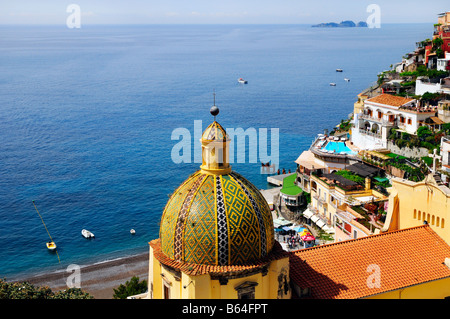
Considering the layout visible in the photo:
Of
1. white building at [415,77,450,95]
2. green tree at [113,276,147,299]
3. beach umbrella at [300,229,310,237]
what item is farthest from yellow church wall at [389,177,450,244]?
white building at [415,77,450,95]

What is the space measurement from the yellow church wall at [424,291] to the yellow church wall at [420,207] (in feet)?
6.63

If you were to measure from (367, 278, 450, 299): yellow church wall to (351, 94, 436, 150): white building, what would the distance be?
36561mm

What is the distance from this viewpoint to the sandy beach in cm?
4053

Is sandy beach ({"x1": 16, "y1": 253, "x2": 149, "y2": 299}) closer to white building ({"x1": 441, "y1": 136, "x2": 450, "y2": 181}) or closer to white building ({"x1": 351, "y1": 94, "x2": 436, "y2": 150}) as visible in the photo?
white building ({"x1": 441, "y1": 136, "x2": 450, "y2": 181})

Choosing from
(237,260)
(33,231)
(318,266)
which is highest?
(237,260)

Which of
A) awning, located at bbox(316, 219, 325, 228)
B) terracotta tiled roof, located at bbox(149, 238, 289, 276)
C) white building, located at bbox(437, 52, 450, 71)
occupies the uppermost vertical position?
white building, located at bbox(437, 52, 450, 71)

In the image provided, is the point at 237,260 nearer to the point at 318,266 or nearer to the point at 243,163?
the point at 318,266

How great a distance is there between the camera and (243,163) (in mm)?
74750

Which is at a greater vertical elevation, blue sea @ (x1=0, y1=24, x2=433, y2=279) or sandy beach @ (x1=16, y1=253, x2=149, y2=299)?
blue sea @ (x1=0, y1=24, x2=433, y2=279)

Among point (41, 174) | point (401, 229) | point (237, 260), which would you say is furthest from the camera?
point (41, 174)

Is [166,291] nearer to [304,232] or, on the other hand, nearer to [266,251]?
[266,251]

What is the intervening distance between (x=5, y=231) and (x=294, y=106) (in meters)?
70.8

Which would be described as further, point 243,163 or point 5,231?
point 243,163
